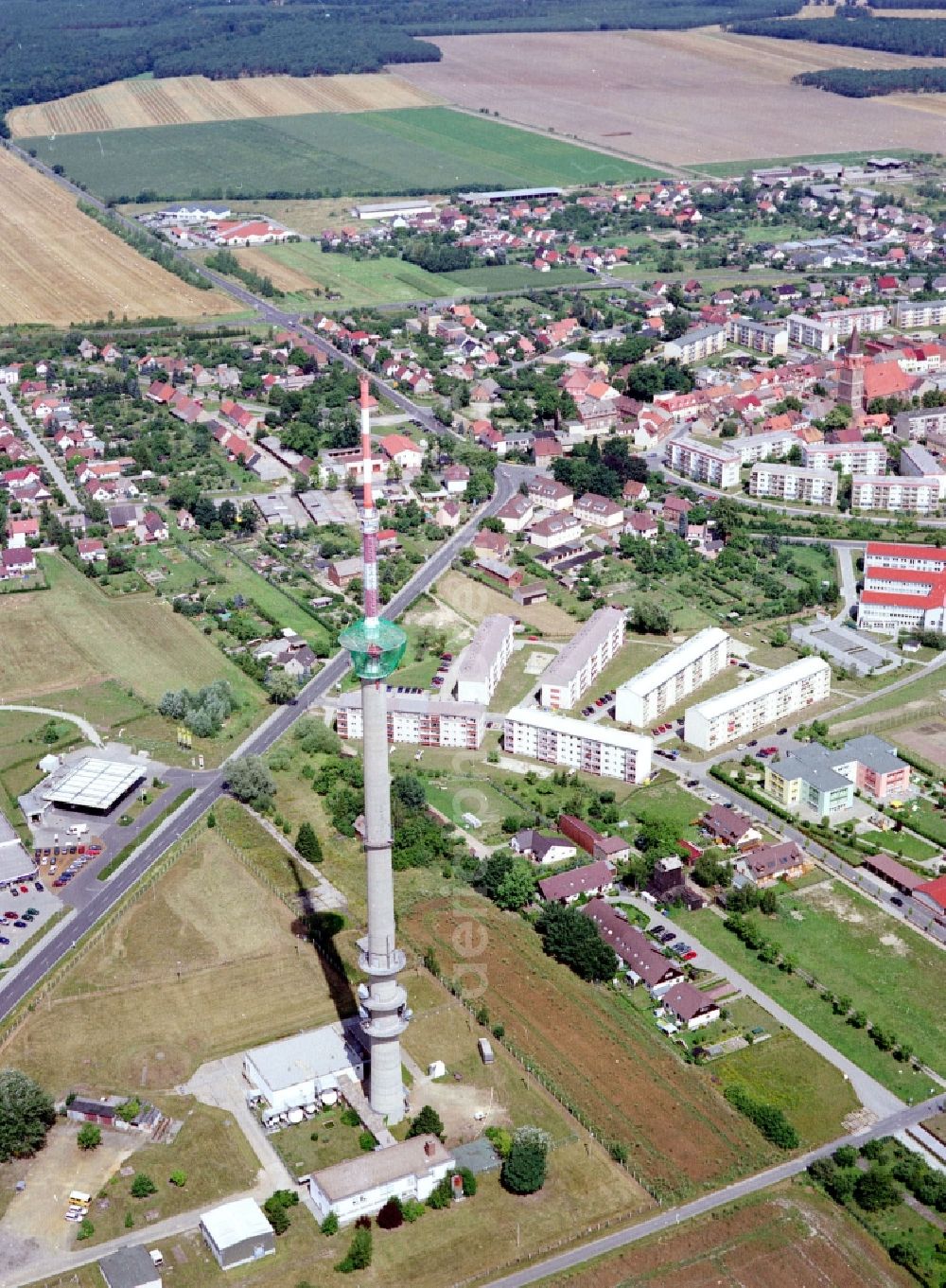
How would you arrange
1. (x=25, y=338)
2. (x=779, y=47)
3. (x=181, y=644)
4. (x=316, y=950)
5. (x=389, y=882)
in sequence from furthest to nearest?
(x=779, y=47) < (x=25, y=338) < (x=181, y=644) < (x=316, y=950) < (x=389, y=882)

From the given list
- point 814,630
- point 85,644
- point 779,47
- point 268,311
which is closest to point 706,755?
point 814,630

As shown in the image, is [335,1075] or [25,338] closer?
[335,1075]

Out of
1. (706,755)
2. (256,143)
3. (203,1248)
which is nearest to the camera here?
(203,1248)

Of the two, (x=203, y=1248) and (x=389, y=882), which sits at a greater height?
(x=389, y=882)

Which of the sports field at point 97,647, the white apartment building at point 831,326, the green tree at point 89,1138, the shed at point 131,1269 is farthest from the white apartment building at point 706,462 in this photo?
the shed at point 131,1269

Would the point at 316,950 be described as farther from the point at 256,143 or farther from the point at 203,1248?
the point at 256,143

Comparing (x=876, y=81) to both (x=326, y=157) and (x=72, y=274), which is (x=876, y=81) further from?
(x=72, y=274)

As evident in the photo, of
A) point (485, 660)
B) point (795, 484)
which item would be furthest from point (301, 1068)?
point (795, 484)
